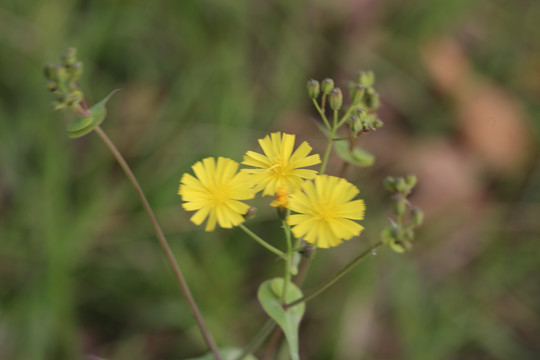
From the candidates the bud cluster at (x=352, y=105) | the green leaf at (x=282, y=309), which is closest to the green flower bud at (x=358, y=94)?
the bud cluster at (x=352, y=105)

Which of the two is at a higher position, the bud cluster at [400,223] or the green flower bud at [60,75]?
the green flower bud at [60,75]

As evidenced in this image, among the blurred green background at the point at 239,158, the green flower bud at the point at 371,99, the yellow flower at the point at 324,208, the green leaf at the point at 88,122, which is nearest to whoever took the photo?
the yellow flower at the point at 324,208

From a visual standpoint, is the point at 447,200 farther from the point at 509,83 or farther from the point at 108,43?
the point at 108,43

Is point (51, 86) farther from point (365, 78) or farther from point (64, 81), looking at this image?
point (365, 78)

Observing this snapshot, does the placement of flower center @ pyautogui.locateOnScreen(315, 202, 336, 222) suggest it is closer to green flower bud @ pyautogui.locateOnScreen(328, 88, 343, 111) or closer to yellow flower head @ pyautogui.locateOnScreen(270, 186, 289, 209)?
yellow flower head @ pyautogui.locateOnScreen(270, 186, 289, 209)

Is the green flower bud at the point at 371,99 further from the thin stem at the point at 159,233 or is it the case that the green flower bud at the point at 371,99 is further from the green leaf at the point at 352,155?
the thin stem at the point at 159,233

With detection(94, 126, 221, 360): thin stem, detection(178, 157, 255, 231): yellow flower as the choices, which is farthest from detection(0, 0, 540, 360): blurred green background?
detection(178, 157, 255, 231): yellow flower
